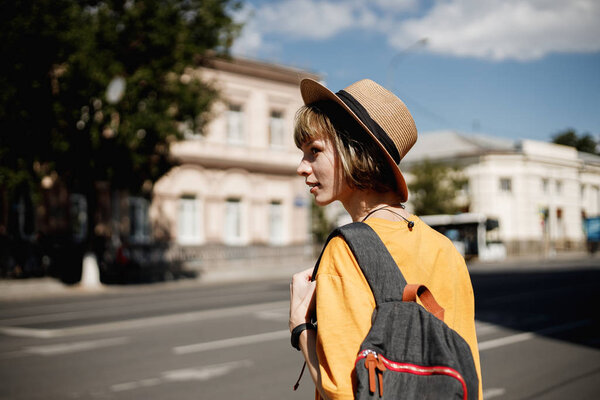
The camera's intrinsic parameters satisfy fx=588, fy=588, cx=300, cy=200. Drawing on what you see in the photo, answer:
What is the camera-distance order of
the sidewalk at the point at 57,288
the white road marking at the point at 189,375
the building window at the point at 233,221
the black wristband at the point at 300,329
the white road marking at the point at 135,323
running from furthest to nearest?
the building window at the point at 233,221 < the sidewalk at the point at 57,288 < the white road marking at the point at 135,323 < the white road marking at the point at 189,375 < the black wristband at the point at 300,329

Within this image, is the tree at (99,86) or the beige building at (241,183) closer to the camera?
the tree at (99,86)

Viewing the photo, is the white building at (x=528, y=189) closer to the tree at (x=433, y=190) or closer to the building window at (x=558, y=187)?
the building window at (x=558, y=187)

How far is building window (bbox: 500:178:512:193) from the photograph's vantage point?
4753cm

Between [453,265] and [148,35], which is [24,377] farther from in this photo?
[148,35]

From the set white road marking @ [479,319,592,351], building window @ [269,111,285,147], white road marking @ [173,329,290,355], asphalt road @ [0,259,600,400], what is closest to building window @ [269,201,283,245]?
building window @ [269,111,285,147]

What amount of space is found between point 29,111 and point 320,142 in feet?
61.4

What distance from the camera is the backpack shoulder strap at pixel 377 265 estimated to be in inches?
58.6

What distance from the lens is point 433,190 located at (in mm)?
41312

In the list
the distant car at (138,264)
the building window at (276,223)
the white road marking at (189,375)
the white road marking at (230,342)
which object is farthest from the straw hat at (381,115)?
the building window at (276,223)

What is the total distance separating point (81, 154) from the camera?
19.3 m

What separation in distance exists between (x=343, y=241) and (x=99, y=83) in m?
18.1

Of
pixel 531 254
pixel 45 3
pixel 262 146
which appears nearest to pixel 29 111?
pixel 45 3

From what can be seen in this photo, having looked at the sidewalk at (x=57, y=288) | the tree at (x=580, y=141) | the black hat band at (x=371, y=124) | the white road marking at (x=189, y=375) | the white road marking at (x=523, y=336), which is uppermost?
Answer: the tree at (x=580, y=141)

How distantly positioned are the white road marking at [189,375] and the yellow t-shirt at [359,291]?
565cm
